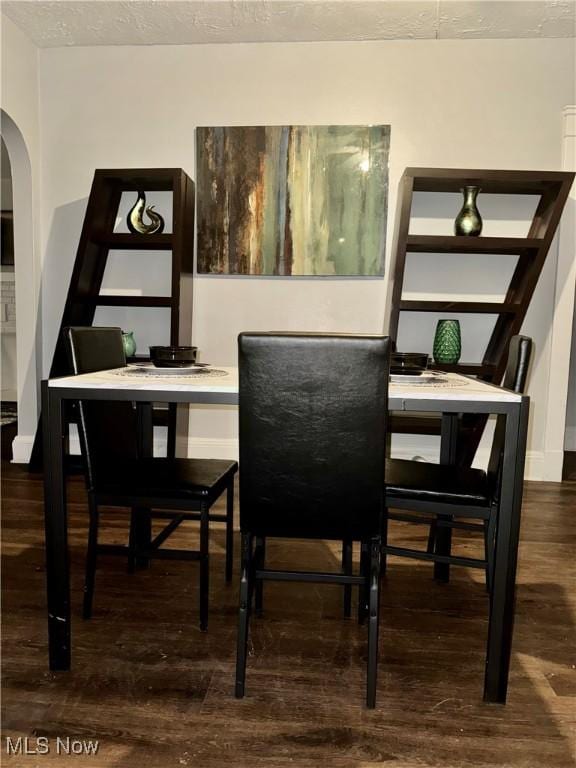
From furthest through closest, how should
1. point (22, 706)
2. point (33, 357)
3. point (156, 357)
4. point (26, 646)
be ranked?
point (33, 357), point (156, 357), point (26, 646), point (22, 706)

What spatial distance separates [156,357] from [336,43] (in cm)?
273

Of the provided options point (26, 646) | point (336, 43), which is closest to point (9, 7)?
point (336, 43)

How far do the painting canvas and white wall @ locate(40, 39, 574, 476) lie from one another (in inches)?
3.8

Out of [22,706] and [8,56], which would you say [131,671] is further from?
[8,56]

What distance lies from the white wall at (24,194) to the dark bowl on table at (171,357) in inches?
94.7

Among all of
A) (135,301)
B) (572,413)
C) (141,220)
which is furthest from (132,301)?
(572,413)

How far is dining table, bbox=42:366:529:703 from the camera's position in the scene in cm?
148

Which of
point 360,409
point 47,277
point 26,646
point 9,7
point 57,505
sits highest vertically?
point 9,7

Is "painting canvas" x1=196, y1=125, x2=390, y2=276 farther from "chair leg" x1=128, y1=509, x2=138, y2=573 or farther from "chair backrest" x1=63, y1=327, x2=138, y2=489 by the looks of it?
"chair leg" x1=128, y1=509, x2=138, y2=573

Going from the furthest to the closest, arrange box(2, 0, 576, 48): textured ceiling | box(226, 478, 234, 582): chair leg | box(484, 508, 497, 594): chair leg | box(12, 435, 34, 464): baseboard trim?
box(12, 435, 34, 464): baseboard trim, box(2, 0, 576, 48): textured ceiling, box(226, 478, 234, 582): chair leg, box(484, 508, 497, 594): chair leg

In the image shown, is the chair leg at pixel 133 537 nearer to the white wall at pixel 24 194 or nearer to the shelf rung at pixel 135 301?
the shelf rung at pixel 135 301

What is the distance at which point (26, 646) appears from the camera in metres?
1.73

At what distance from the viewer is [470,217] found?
344cm

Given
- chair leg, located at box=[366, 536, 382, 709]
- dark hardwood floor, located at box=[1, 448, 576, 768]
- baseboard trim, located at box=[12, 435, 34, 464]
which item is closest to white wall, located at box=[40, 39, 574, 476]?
baseboard trim, located at box=[12, 435, 34, 464]
